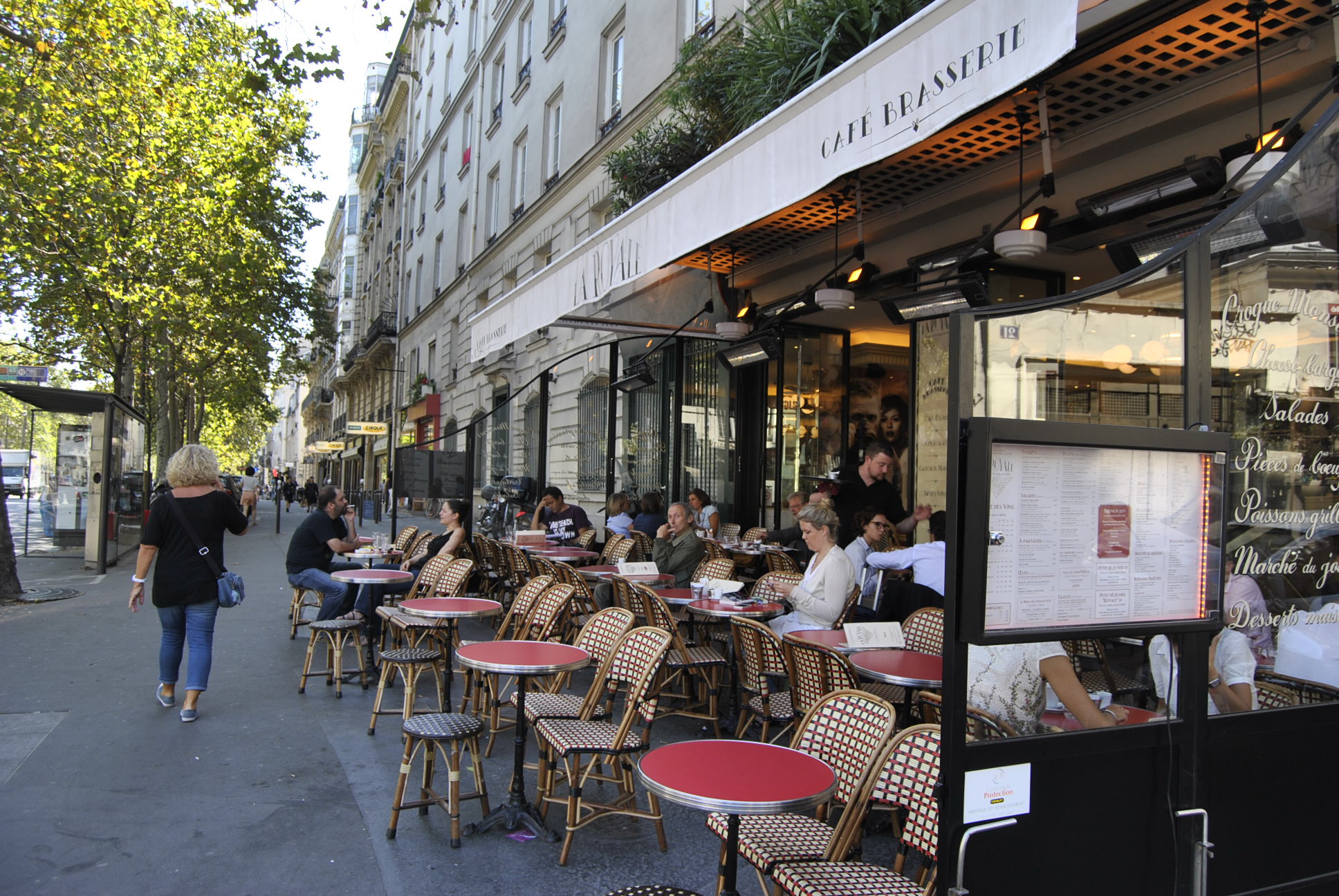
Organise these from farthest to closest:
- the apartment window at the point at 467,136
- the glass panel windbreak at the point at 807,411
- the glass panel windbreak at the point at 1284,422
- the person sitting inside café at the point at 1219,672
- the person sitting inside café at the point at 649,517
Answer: the apartment window at the point at 467,136, the glass panel windbreak at the point at 807,411, the person sitting inside café at the point at 649,517, the glass panel windbreak at the point at 1284,422, the person sitting inside café at the point at 1219,672

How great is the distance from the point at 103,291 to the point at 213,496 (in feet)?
53.4

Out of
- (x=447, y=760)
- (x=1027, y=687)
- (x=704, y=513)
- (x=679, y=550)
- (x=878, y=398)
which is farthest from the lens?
(x=878, y=398)

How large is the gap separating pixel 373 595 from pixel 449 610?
8.00ft

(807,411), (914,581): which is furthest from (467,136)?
(914,581)

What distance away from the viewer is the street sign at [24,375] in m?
11.4

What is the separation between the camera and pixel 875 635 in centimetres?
411

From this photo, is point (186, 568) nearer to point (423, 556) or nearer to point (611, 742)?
point (423, 556)

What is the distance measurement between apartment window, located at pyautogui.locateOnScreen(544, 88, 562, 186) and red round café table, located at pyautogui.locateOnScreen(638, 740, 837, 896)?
53.4ft

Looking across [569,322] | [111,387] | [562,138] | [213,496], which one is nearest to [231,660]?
[213,496]

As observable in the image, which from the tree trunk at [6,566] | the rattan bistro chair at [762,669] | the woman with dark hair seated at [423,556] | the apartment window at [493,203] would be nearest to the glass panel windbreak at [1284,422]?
the rattan bistro chair at [762,669]

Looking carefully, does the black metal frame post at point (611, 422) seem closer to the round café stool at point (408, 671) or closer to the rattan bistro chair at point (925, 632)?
the round café stool at point (408, 671)

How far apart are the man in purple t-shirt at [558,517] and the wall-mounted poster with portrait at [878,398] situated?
3.58 metres

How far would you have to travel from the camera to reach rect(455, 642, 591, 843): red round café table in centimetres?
371

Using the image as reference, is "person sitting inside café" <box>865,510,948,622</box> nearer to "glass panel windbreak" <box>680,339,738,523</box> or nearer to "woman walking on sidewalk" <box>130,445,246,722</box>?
"woman walking on sidewalk" <box>130,445,246,722</box>
